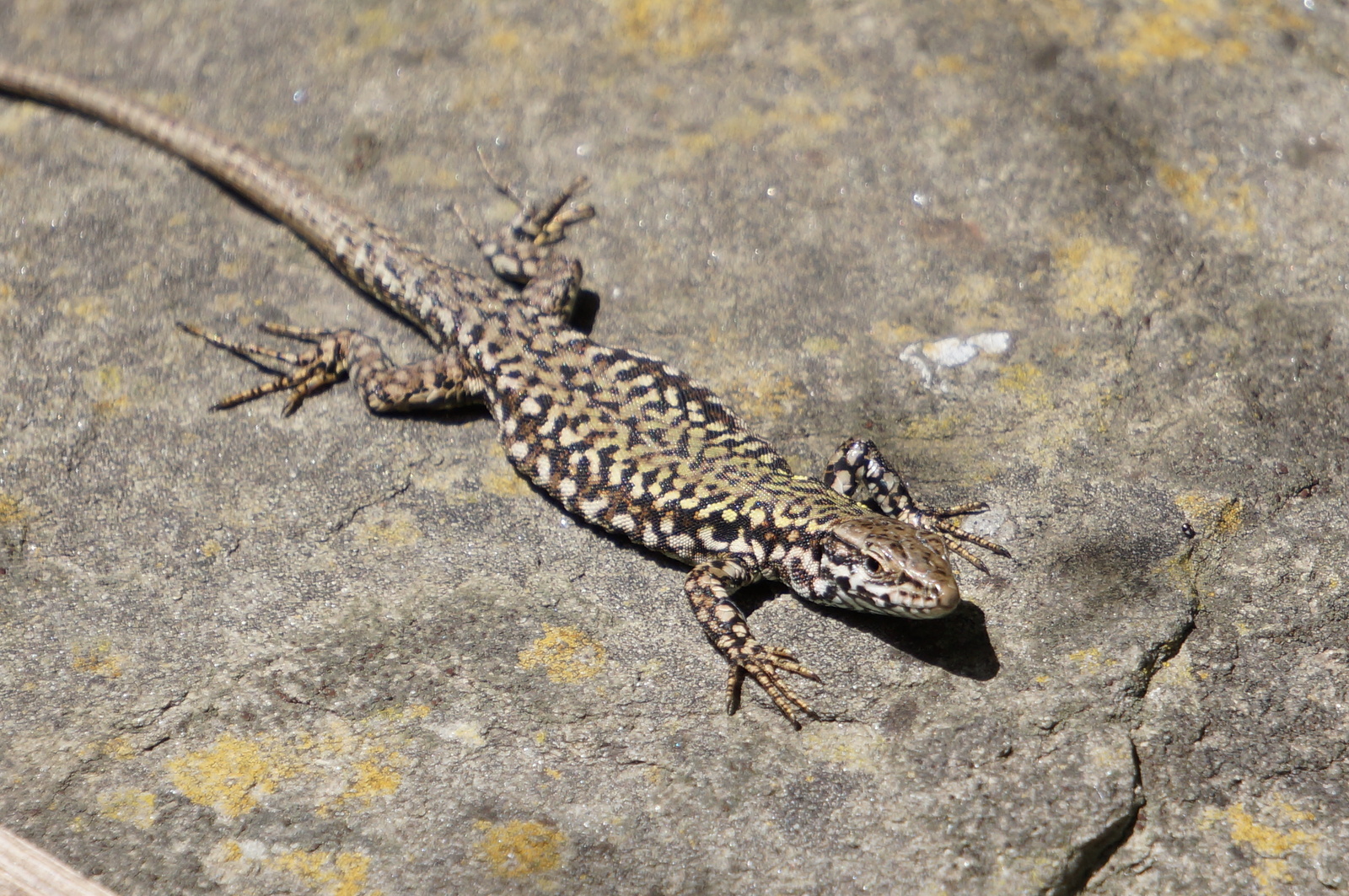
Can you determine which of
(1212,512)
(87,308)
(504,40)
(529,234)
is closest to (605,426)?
(529,234)

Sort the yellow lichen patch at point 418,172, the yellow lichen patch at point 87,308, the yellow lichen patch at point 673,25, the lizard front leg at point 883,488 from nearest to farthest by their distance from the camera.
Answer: the lizard front leg at point 883,488, the yellow lichen patch at point 87,308, the yellow lichen patch at point 418,172, the yellow lichen patch at point 673,25

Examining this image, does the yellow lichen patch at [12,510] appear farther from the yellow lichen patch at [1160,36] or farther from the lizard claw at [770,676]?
the yellow lichen patch at [1160,36]

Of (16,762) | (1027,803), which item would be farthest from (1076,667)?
(16,762)

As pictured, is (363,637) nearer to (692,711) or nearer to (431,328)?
(692,711)

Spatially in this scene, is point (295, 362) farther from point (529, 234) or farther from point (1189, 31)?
point (1189, 31)

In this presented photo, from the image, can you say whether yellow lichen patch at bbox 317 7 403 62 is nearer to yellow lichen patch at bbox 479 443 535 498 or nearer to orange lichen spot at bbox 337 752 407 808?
yellow lichen patch at bbox 479 443 535 498

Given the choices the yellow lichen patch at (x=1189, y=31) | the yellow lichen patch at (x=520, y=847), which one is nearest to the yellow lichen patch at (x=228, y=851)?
the yellow lichen patch at (x=520, y=847)
